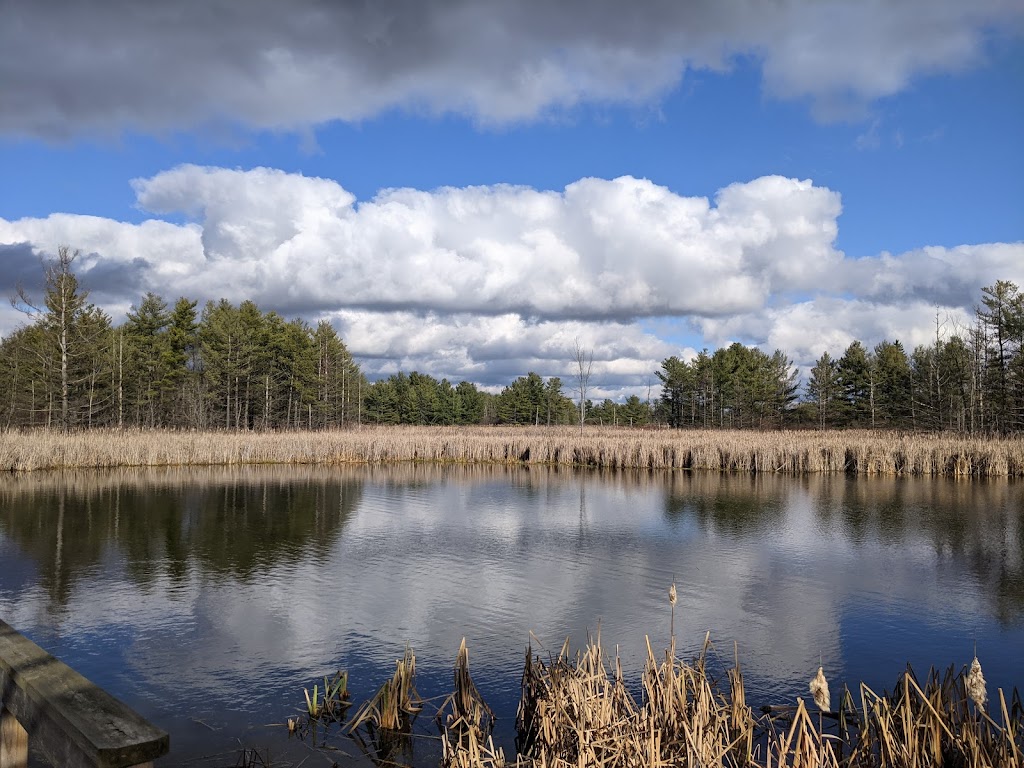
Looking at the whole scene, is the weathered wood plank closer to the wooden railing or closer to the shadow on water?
the wooden railing

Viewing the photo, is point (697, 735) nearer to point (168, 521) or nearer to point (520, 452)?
point (168, 521)

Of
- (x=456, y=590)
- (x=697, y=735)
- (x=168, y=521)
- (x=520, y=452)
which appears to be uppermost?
(x=697, y=735)

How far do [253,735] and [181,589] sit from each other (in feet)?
16.2

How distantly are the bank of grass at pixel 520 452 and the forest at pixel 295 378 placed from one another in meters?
7.11

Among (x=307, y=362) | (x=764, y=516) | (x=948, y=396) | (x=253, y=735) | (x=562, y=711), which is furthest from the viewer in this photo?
(x=307, y=362)

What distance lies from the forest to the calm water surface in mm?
21971

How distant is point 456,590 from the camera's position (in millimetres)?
9664

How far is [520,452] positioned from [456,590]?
21.6m

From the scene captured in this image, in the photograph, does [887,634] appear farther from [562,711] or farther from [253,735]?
[253,735]

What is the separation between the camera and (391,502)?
1822 centimetres

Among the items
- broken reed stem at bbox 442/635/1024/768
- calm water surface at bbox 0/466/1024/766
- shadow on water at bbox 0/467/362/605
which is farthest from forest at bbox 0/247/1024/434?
broken reed stem at bbox 442/635/1024/768

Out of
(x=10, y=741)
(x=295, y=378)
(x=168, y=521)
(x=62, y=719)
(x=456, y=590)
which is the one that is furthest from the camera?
(x=295, y=378)

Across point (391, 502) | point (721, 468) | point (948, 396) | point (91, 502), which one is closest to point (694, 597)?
point (391, 502)

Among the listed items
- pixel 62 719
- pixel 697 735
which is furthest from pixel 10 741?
pixel 697 735
